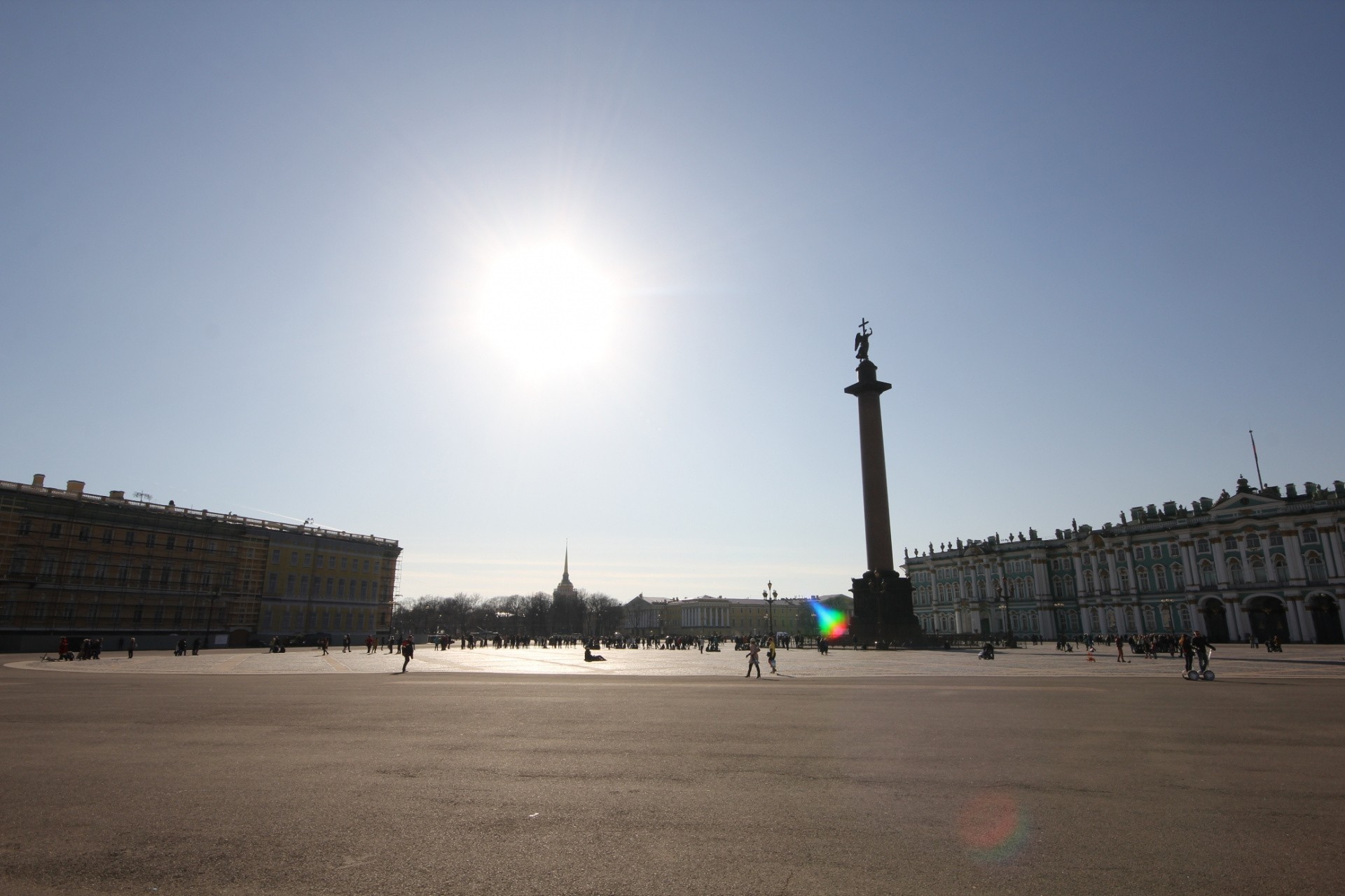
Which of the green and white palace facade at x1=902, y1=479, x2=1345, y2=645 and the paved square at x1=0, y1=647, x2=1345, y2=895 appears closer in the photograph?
the paved square at x1=0, y1=647, x2=1345, y2=895

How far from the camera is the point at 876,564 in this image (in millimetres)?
55188

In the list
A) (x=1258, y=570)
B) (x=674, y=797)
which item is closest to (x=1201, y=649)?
(x=674, y=797)

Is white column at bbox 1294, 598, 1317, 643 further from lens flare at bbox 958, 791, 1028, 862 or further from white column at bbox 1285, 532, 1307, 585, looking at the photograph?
lens flare at bbox 958, 791, 1028, 862

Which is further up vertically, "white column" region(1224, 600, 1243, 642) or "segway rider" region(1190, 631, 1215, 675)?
"white column" region(1224, 600, 1243, 642)

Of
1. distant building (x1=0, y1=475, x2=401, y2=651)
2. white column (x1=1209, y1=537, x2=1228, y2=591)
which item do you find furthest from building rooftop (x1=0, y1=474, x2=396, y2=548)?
white column (x1=1209, y1=537, x2=1228, y2=591)

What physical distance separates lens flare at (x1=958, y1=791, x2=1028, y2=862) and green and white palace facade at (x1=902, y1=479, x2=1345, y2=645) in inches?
2656

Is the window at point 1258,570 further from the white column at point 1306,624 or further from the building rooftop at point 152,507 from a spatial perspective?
the building rooftop at point 152,507

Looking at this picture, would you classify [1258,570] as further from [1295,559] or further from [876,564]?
[876,564]

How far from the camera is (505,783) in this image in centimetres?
874

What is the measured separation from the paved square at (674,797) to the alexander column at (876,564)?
37.2 m

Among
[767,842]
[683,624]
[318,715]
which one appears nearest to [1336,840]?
[767,842]

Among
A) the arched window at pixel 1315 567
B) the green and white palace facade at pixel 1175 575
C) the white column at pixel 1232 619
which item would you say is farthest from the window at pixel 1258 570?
the arched window at pixel 1315 567

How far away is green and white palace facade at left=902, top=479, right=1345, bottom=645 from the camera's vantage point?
2576 inches

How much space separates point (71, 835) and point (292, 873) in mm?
2634
